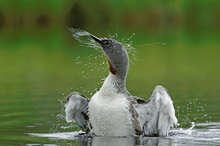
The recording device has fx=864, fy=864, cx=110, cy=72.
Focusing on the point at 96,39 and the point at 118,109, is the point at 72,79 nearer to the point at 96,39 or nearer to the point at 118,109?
the point at 96,39

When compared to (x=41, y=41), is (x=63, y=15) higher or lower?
higher

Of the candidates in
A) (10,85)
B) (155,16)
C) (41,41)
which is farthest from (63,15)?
(10,85)

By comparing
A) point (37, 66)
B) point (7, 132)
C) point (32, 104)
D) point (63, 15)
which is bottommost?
point (7, 132)

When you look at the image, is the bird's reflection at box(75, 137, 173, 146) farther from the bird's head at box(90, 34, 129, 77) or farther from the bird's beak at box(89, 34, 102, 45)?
the bird's beak at box(89, 34, 102, 45)

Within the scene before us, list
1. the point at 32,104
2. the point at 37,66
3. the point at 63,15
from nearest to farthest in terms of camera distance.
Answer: the point at 32,104
the point at 37,66
the point at 63,15

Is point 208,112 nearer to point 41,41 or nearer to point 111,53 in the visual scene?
point 111,53

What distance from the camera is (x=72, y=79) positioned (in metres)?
19.4

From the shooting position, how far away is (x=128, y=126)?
11352mm

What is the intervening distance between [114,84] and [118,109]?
14.4 inches

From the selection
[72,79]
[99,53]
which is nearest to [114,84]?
[72,79]

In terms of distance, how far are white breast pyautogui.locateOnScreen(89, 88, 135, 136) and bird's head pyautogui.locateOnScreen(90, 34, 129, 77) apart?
17.7 inches

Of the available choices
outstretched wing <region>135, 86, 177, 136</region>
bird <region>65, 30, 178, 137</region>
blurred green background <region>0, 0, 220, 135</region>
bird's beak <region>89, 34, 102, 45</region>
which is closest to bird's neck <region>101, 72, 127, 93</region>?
bird <region>65, 30, 178, 137</region>

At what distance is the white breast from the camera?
36.9ft

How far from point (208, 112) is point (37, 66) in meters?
10.1
